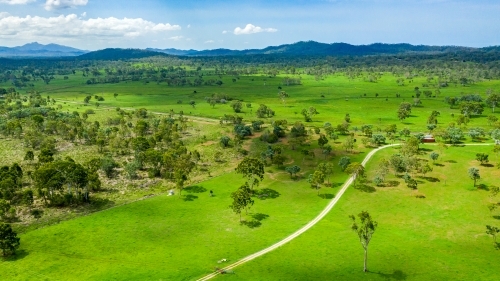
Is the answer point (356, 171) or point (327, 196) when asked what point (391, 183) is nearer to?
point (356, 171)

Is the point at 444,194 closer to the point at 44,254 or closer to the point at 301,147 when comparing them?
→ the point at 301,147

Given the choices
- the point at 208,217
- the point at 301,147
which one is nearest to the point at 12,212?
the point at 208,217

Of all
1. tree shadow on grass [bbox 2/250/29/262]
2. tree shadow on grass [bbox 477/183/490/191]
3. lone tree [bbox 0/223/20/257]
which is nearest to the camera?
tree shadow on grass [bbox 2/250/29/262]

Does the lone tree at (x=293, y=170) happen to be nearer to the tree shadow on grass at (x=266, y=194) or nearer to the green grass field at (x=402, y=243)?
the tree shadow on grass at (x=266, y=194)

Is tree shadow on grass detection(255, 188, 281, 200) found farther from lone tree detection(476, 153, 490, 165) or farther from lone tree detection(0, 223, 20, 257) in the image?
lone tree detection(476, 153, 490, 165)

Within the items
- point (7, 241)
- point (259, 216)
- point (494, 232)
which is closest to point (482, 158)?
point (494, 232)

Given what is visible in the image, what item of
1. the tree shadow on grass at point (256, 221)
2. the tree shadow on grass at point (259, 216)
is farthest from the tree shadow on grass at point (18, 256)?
the tree shadow on grass at point (259, 216)

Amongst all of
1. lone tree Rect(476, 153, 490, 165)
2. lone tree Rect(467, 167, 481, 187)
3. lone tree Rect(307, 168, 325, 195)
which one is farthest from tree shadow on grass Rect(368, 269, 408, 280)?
lone tree Rect(476, 153, 490, 165)
